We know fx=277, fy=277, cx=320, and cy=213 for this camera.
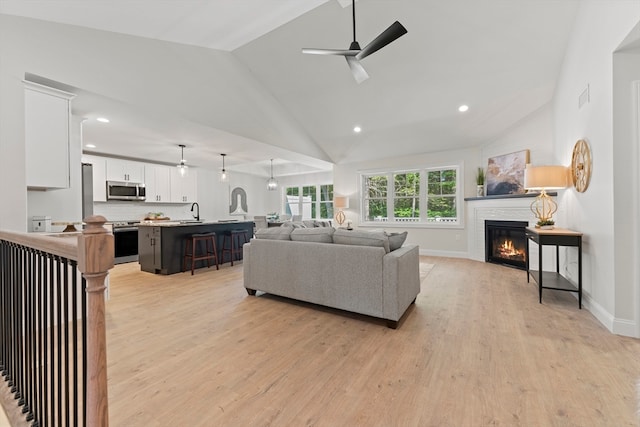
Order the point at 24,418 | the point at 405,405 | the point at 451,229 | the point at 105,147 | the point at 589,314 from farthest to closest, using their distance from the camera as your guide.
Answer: the point at 451,229, the point at 105,147, the point at 589,314, the point at 405,405, the point at 24,418

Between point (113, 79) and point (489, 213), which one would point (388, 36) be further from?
point (489, 213)

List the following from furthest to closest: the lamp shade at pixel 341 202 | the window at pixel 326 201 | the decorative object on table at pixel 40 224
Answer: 1. the window at pixel 326 201
2. the lamp shade at pixel 341 202
3. the decorative object on table at pixel 40 224

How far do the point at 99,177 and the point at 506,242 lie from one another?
854 centimetres

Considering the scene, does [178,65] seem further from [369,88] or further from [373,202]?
[373,202]

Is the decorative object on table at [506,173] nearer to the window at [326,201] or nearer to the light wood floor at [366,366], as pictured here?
the light wood floor at [366,366]

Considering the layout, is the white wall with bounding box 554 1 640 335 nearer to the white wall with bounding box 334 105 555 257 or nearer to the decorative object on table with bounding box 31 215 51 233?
the white wall with bounding box 334 105 555 257

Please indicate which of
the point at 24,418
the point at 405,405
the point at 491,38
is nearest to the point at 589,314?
the point at 405,405

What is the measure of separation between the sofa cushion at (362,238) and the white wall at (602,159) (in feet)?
6.71

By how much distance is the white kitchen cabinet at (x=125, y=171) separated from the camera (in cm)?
617

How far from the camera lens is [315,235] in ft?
10.6

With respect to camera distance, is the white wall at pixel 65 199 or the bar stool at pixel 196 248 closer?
the white wall at pixel 65 199

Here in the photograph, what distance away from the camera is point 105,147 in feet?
18.1

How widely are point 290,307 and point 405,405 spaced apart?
71.6 inches

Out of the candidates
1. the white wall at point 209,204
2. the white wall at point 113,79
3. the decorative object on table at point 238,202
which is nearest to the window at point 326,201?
the white wall at point 209,204
